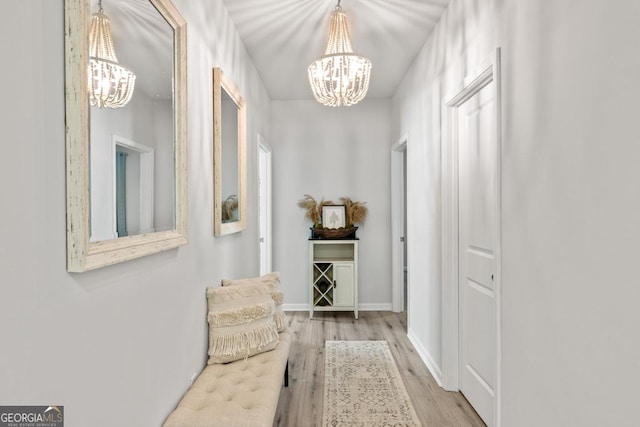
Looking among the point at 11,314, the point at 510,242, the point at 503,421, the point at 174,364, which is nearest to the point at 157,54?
the point at 11,314

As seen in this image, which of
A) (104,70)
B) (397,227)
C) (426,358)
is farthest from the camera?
(397,227)

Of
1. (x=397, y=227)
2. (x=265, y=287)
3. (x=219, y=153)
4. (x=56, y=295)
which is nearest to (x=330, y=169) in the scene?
(x=397, y=227)

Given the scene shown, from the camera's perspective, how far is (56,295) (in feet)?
3.25

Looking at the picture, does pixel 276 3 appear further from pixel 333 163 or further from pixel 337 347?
pixel 337 347

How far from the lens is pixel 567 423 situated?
56.3 inches

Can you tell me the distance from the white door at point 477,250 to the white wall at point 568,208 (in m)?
0.36

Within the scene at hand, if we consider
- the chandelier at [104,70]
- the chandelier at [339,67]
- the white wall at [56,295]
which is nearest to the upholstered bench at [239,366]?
the white wall at [56,295]

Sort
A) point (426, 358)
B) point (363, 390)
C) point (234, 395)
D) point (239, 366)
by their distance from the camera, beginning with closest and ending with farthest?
point (234, 395) → point (239, 366) → point (363, 390) → point (426, 358)

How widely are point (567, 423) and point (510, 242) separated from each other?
74cm

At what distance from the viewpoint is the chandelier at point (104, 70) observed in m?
1.15

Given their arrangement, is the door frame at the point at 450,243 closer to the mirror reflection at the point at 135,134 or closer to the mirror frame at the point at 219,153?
the mirror frame at the point at 219,153

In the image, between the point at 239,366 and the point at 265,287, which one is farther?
the point at 265,287

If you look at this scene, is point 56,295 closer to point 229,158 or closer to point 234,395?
point 234,395

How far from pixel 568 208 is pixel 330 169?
383cm
